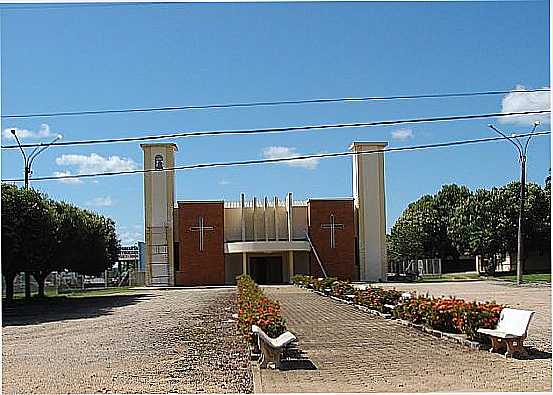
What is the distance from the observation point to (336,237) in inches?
2141


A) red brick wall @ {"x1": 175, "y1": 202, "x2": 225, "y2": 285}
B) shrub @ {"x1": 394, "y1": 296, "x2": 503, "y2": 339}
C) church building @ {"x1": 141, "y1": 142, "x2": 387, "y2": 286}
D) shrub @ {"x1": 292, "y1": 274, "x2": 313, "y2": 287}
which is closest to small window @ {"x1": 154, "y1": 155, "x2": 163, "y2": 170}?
church building @ {"x1": 141, "y1": 142, "x2": 387, "y2": 286}

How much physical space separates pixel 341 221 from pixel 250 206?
616cm

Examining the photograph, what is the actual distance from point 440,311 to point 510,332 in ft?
10.1

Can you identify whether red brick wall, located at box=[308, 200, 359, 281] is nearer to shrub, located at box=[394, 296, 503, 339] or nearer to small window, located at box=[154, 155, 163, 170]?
small window, located at box=[154, 155, 163, 170]

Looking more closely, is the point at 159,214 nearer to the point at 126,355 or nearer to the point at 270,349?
the point at 126,355

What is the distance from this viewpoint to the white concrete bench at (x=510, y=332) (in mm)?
11016

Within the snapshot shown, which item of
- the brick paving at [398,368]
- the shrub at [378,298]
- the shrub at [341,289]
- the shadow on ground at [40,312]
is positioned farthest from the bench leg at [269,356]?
the shrub at [341,289]

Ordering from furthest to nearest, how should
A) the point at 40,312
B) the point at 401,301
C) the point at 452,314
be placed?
the point at 40,312, the point at 401,301, the point at 452,314

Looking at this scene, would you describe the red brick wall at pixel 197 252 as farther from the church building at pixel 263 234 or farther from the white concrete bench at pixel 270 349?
the white concrete bench at pixel 270 349

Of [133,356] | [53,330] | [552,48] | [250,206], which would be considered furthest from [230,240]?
[552,48]

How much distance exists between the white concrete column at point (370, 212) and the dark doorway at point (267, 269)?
5455 millimetres

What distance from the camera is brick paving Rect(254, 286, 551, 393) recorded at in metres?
9.02

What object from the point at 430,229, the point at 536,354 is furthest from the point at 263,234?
the point at 536,354

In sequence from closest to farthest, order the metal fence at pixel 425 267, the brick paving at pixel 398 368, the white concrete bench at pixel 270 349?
1. the brick paving at pixel 398 368
2. the white concrete bench at pixel 270 349
3. the metal fence at pixel 425 267
